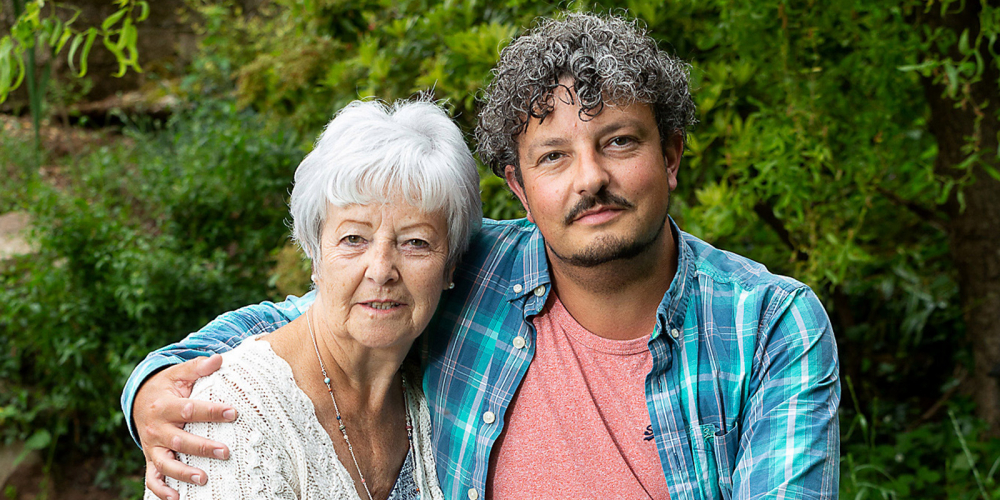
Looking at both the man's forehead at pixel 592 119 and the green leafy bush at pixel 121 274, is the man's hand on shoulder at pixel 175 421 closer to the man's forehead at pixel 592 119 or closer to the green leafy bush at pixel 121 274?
the man's forehead at pixel 592 119

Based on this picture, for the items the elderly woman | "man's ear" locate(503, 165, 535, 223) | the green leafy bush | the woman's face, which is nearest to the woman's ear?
the elderly woman

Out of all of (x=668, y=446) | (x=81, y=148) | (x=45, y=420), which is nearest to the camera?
(x=668, y=446)

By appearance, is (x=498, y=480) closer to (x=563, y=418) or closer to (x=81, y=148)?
(x=563, y=418)

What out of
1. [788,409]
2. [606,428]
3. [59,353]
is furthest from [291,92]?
[788,409]

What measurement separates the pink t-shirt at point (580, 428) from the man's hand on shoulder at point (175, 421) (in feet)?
2.01

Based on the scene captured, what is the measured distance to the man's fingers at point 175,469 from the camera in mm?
1428

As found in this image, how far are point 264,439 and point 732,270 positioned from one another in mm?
1062

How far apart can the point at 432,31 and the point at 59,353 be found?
237 centimetres

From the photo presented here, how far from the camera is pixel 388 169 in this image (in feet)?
5.16

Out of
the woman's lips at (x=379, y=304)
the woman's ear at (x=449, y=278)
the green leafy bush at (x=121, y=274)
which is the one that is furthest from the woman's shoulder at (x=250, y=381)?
the green leafy bush at (x=121, y=274)

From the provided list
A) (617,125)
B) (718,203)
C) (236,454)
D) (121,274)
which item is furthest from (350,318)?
(121,274)

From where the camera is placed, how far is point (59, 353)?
3.52m

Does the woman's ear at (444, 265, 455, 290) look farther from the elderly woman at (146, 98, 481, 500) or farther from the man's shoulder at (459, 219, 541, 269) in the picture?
the man's shoulder at (459, 219, 541, 269)

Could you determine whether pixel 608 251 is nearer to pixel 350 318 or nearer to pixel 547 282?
pixel 547 282
